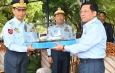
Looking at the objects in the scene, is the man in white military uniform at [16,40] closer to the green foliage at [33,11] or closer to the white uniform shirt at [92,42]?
the white uniform shirt at [92,42]

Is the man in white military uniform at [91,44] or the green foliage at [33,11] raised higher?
the green foliage at [33,11]

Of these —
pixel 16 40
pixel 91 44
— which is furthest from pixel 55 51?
pixel 91 44

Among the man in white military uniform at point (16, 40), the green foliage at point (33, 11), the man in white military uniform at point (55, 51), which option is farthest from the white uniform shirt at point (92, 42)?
the green foliage at point (33, 11)

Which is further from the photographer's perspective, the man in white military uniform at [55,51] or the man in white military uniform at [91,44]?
the man in white military uniform at [55,51]

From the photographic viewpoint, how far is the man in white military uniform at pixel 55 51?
4.64m

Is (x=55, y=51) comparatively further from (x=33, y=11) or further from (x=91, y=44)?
(x=33, y=11)

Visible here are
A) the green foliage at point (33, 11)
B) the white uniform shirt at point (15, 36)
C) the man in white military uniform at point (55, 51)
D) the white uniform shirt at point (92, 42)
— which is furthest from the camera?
the green foliage at point (33, 11)

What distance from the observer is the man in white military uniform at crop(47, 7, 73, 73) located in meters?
4.64

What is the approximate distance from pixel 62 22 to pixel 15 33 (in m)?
1.34

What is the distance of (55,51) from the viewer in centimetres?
462

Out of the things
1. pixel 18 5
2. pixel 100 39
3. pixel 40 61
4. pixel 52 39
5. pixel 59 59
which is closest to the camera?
pixel 100 39

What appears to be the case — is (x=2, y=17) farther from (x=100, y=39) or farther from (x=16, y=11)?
(x=100, y=39)

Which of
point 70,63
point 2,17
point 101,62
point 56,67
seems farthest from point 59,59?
point 2,17

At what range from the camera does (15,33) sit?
11.6 feet
